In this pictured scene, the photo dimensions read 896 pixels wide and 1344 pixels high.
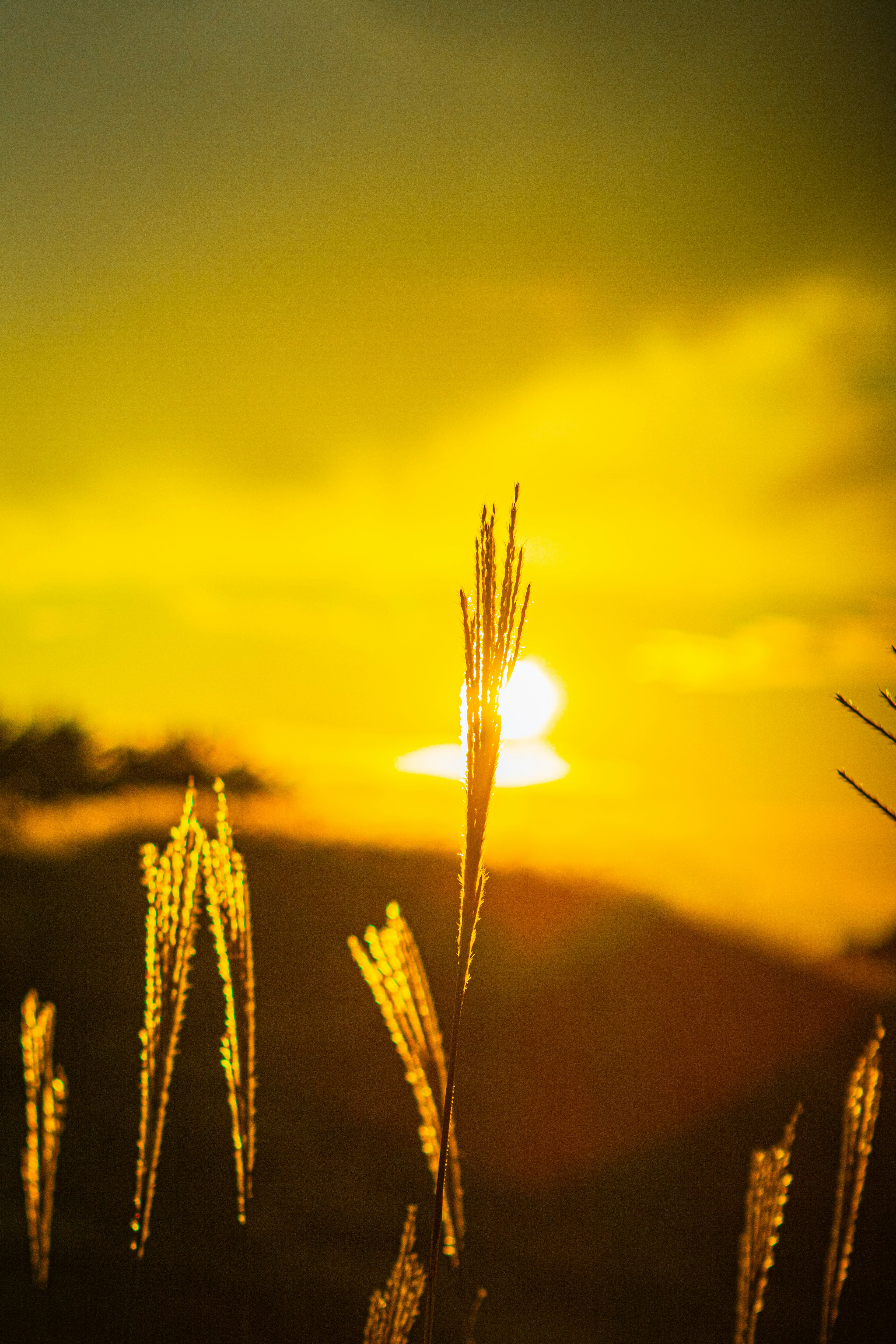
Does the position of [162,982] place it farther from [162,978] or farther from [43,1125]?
[43,1125]

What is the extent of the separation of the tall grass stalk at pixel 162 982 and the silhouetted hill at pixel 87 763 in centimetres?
1674

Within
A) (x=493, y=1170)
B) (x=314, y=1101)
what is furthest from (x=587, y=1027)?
(x=314, y=1101)

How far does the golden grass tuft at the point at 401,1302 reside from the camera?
1.46 m

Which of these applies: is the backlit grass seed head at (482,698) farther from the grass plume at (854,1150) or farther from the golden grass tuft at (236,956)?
the grass plume at (854,1150)

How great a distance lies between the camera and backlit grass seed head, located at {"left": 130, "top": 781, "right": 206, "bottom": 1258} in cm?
132

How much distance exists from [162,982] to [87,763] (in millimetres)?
24542

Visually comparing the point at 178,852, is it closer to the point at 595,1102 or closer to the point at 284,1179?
the point at 284,1179

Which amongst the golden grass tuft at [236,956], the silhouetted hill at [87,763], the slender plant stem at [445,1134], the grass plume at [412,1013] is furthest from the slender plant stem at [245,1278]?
the silhouetted hill at [87,763]

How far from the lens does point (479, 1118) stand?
5875 millimetres

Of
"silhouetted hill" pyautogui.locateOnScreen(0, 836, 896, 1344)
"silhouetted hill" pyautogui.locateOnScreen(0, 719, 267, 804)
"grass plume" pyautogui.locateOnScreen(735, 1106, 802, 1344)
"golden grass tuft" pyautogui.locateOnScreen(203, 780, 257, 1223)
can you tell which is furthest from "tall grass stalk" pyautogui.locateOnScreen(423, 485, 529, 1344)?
"silhouetted hill" pyautogui.locateOnScreen(0, 719, 267, 804)

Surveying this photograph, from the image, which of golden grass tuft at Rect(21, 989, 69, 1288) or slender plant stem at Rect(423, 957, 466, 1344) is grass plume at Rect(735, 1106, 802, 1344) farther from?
golden grass tuft at Rect(21, 989, 69, 1288)

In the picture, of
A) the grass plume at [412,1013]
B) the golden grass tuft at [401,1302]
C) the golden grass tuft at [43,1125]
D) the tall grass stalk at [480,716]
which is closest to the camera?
the tall grass stalk at [480,716]

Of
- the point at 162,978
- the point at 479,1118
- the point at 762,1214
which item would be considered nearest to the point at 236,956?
the point at 162,978

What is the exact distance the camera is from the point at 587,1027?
6.87m
